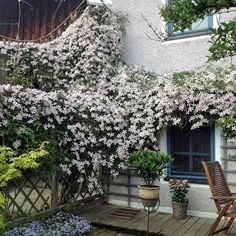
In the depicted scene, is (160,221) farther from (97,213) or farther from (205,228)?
(97,213)

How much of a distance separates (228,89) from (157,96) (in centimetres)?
128

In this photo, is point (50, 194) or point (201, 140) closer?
point (50, 194)

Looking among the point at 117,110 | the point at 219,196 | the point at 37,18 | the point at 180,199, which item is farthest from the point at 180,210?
the point at 37,18

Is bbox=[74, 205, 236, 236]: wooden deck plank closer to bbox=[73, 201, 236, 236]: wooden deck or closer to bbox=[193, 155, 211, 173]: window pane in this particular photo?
bbox=[73, 201, 236, 236]: wooden deck

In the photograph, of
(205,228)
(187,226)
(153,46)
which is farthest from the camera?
(153,46)

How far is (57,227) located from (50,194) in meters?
1.24

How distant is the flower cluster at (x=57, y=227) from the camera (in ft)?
17.7

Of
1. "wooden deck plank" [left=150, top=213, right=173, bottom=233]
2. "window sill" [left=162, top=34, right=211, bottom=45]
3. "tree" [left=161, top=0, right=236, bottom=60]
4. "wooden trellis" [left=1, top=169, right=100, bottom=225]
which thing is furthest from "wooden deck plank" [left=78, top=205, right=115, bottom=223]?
"tree" [left=161, top=0, right=236, bottom=60]

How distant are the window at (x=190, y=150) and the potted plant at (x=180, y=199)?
1.48 ft

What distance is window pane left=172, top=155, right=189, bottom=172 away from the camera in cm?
716

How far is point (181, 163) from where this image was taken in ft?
23.7

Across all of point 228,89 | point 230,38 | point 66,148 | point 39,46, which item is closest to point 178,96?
point 228,89

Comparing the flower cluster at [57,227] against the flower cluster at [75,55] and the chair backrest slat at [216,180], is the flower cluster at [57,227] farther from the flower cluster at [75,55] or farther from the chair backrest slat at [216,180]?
the flower cluster at [75,55]

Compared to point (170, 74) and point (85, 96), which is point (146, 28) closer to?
point (170, 74)
